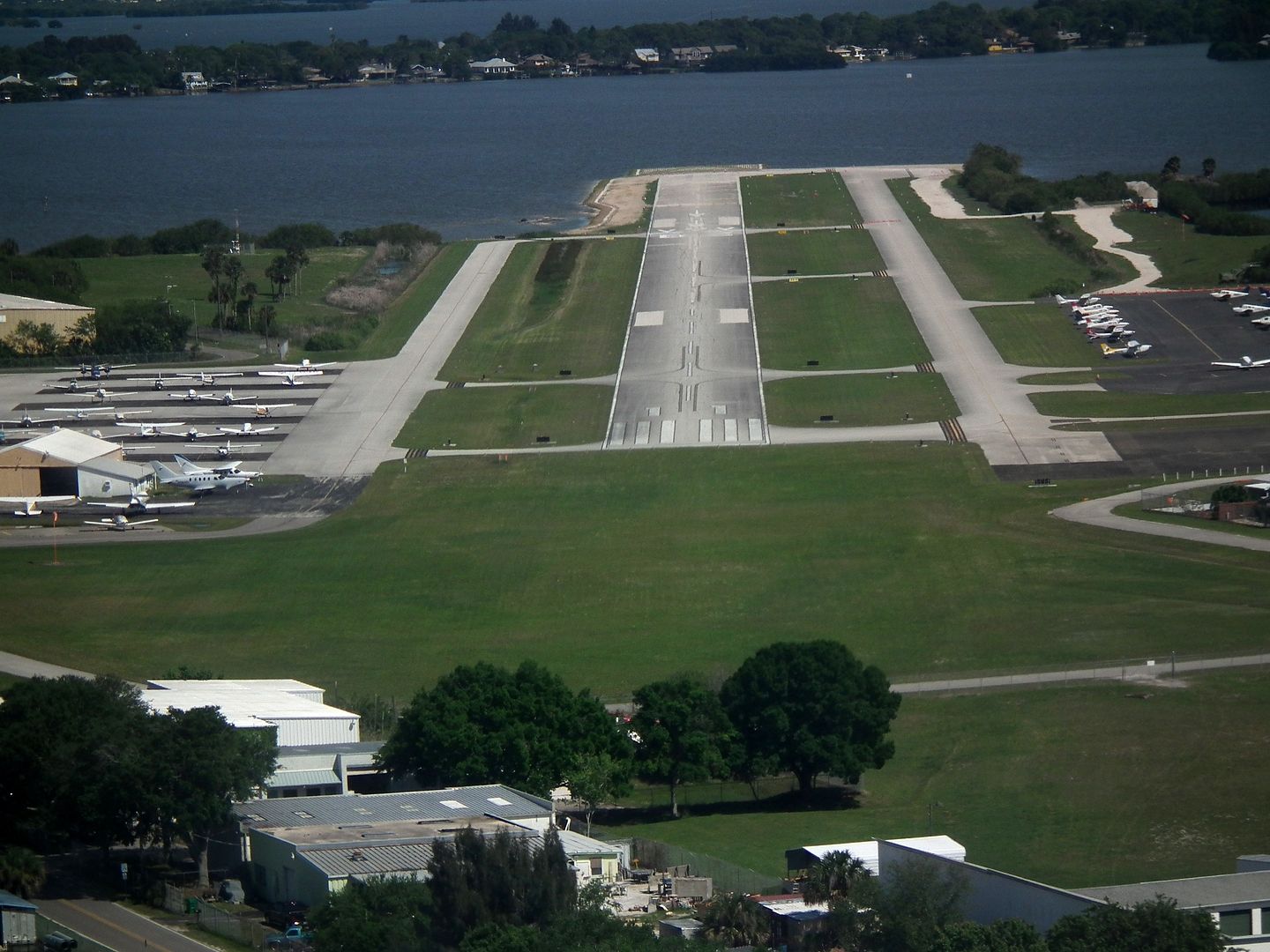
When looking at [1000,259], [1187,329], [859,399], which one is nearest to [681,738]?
[859,399]

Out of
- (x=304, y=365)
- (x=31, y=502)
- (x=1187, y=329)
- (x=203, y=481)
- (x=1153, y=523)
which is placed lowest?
(x=31, y=502)

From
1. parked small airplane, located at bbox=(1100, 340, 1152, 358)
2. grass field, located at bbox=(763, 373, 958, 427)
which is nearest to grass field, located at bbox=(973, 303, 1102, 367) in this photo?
Answer: parked small airplane, located at bbox=(1100, 340, 1152, 358)

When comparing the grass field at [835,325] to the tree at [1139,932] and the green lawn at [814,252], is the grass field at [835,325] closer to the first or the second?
the green lawn at [814,252]

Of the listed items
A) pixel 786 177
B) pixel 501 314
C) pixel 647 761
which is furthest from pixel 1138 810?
pixel 786 177

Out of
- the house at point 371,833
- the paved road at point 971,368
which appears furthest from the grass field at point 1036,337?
the house at point 371,833

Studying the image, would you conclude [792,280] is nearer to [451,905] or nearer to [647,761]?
[647,761]

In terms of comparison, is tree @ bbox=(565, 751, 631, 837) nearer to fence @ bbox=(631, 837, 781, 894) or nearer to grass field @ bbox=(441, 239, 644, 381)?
fence @ bbox=(631, 837, 781, 894)

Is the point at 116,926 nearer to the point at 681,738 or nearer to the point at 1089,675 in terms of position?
the point at 681,738
